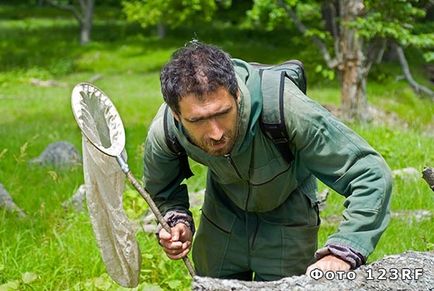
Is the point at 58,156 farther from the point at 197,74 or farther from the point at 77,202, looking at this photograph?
the point at 197,74

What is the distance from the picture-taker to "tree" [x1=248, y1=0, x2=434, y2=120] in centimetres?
1291

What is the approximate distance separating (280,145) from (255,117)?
0.24m

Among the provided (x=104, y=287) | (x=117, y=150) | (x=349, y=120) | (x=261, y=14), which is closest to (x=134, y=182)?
(x=117, y=150)

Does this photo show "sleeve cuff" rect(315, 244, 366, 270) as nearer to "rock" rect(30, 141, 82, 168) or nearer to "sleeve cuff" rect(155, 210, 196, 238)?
"sleeve cuff" rect(155, 210, 196, 238)

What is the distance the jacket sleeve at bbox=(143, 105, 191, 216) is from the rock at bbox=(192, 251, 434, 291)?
1.10m

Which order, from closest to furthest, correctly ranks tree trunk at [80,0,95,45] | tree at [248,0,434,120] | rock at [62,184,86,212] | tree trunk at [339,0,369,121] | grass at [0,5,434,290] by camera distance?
1. grass at [0,5,434,290]
2. rock at [62,184,86,212]
3. tree at [248,0,434,120]
4. tree trunk at [339,0,369,121]
5. tree trunk at [80,0,95,45]

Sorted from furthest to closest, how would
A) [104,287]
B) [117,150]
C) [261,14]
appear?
[261,14], [104,287], [117,150]

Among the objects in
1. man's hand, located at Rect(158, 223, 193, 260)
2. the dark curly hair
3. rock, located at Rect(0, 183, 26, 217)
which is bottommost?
rock, located at Rect(0, 183, 26, 217)

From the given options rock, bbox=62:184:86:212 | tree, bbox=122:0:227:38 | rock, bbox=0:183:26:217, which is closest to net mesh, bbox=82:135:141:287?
rock, bbox=62:184:86:212

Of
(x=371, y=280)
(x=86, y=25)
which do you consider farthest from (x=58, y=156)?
(x=86, y=25)

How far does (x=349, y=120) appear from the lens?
13.7 m

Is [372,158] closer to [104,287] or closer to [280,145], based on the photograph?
[280,145]

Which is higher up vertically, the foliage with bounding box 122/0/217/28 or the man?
the man

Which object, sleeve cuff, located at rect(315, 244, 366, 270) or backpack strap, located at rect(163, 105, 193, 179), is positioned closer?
sleeve cuff, located at rect(315, 244, 366, 270)
